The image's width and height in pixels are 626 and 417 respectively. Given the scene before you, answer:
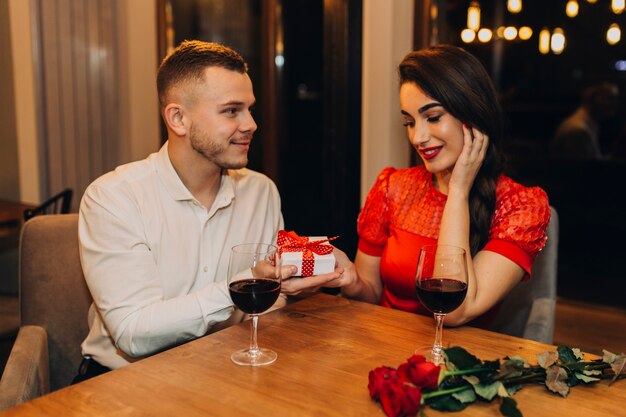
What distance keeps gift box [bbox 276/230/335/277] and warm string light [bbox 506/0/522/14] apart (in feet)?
8.80

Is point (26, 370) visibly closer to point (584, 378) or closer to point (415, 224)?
point (415, 224)

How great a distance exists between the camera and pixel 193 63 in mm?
2096

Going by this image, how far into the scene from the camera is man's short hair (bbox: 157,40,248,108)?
209 cm

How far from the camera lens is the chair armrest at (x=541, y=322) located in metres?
2.11

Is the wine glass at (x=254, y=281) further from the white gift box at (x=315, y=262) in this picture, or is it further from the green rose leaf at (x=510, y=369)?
the green rose leaf at (x=510, y=369)

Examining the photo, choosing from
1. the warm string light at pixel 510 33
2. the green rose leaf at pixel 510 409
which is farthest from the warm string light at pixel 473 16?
the green rose leaf at pixel 510 409

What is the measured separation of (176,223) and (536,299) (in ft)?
4.15

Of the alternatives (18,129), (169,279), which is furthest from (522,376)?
(18,129)

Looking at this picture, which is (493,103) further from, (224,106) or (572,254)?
(572,254)

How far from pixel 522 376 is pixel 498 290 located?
0.63 m

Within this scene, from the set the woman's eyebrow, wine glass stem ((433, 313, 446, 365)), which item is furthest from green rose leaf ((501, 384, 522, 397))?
the woman's eyebrow

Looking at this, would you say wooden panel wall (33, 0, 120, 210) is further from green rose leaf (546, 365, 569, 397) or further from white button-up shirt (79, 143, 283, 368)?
green rose leaf (546, 365, 569, 397)

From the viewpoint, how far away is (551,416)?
121cm

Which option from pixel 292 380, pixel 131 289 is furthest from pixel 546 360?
pixel 131 289
